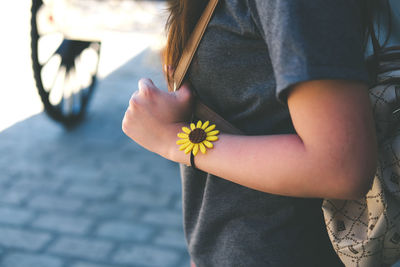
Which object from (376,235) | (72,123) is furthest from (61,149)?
(376,235)

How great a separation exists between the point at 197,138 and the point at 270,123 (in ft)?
0.44

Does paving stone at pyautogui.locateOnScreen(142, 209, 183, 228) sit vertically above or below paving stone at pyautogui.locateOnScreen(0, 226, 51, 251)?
below

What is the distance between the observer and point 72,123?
416 centimetres

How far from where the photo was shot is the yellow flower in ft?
2.58

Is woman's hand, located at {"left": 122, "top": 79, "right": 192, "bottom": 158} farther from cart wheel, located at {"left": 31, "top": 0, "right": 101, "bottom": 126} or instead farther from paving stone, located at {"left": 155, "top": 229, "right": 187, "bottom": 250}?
cart wheel, located at {"left": 31, "top": 0, "right": 101, "bottom": 126}

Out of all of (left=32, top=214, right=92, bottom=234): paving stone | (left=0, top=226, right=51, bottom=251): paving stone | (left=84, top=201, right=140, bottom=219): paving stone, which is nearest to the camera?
(left=0, top=226, right=51, bottom=251): paving stone

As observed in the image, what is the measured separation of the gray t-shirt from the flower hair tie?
0.22 feet

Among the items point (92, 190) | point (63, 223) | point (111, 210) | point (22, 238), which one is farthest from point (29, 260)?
point (92, 190)

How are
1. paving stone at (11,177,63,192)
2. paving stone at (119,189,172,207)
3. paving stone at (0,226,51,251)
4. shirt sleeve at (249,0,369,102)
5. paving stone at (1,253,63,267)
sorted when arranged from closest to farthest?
shirt sleeve at (249,0,369,102) → paving stone at (1,253,63,267) → paving stone at (0,226,51,251) → paving stone at (119,189,172,207) → paving stone at (11,177,63,192)

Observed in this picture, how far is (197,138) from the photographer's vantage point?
0.79 m

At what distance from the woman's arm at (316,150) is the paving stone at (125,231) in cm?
220

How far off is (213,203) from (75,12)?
2.95 meters

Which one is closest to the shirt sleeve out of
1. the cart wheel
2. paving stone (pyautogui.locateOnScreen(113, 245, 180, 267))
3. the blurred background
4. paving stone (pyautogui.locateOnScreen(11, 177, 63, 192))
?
the blurred background

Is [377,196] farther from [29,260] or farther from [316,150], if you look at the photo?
[29,260]
